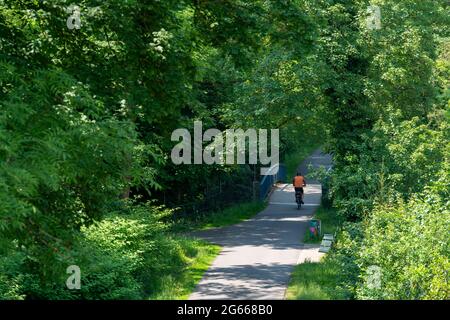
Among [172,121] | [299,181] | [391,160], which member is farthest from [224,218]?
[172,121]

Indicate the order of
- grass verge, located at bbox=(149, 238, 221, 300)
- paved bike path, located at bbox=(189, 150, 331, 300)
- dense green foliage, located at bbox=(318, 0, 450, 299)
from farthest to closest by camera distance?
paved bike path, located at bbox=(189, 150, 331, 300) < grass verge, located at bbox=(149, 238, 221, 300) < dense green foliage, located at bbox=(318, 0, 450, 299)

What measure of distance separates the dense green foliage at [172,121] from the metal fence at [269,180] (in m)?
7.45

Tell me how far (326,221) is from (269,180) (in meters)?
11.4

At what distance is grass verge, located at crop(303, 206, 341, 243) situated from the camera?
977 inches

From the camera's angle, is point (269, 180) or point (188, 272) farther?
point (269, 180)

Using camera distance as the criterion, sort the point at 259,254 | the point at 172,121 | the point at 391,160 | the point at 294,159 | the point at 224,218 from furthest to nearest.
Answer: the point at 294,159 < the point at 224,218 < the point at 259,254 < the point at 391,160 < the point at 172,121

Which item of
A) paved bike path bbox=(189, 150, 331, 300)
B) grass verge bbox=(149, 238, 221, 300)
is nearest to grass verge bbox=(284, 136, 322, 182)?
paved bike path bbox=(189, 150, 331, 300)

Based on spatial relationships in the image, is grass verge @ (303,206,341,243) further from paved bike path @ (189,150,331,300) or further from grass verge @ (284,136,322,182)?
grass verge @ (284,136,322,182)

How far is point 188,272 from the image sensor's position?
19.6 metres

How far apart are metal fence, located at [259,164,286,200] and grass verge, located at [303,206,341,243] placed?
398cm

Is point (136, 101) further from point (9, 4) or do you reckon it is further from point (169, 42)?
point (9, 4)

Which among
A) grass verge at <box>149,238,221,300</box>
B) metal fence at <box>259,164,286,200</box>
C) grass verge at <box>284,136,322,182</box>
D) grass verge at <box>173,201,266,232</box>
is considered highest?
grass verge at <box>284,136,322,182</box>

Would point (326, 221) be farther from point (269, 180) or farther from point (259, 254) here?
point (269, 180)

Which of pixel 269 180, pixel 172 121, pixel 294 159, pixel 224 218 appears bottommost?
pixel 224 218
